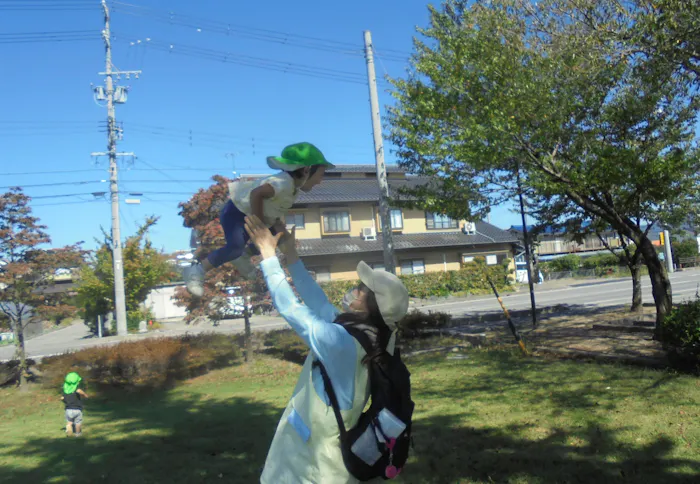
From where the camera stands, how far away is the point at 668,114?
10.1 metres

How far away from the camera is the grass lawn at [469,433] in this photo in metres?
4.77

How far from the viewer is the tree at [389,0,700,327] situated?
8.30 m

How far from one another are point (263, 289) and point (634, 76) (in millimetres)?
8625

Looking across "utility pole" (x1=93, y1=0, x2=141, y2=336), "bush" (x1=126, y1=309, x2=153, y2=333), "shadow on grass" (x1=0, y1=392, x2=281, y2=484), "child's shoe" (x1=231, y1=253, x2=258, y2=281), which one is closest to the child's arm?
"child's shoe" (x1=231, y1=253, x2=258, y2=281)

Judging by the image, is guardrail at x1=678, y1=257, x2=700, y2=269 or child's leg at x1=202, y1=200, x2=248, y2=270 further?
guardrail at x1=678, y1=257, x2=700, y2=269

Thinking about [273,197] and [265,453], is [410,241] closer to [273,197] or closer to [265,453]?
[265,453]

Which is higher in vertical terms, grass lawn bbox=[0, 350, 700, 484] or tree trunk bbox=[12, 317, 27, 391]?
tree trunk bbox=[12, 317, 27, 391]

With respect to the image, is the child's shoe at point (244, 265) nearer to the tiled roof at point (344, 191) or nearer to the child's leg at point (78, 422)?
the child's leg at point (78, 422)

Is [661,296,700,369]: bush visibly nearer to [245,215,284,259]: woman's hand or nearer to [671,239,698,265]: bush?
[245,215,284,259]: woman's hand

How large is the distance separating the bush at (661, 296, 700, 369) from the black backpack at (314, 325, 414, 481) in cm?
692

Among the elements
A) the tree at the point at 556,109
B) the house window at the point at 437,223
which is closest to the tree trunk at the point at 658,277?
the tree at the point at 556,109

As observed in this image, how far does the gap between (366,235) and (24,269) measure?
66.6ft

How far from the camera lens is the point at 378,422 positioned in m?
2.08

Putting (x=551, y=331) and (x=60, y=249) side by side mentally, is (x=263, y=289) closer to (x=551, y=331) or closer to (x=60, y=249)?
(x=60, y=249)
